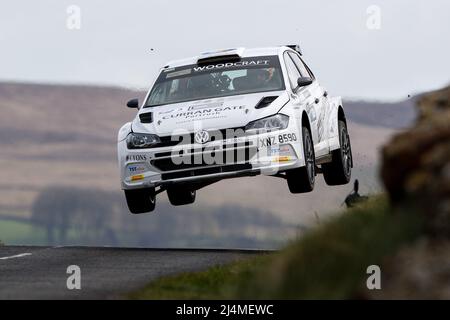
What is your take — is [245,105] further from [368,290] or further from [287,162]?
[368,290]

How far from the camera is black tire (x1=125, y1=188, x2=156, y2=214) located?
14.8 metres

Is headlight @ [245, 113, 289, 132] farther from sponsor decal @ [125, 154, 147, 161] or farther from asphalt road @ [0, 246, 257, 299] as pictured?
asphalt road @ [0, 246, 257, 299]

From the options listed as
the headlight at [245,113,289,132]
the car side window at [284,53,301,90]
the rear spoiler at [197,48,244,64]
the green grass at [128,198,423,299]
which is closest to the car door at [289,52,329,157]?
the car side window at [284,53,301,90]

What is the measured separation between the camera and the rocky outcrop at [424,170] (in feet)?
21.7

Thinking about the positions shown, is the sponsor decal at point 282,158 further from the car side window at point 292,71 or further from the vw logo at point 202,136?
the car side window at point 292,71

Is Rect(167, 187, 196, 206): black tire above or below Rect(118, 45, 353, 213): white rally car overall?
below

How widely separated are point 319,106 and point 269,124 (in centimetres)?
234

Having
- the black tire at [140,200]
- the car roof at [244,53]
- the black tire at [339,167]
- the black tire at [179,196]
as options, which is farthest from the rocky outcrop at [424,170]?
the black tire at [179,196]

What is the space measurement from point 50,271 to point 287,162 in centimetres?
341

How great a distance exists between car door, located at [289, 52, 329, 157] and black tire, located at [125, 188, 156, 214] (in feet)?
7.85

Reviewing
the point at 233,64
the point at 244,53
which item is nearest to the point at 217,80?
the point at 233,64

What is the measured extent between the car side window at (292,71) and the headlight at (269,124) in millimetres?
1090
